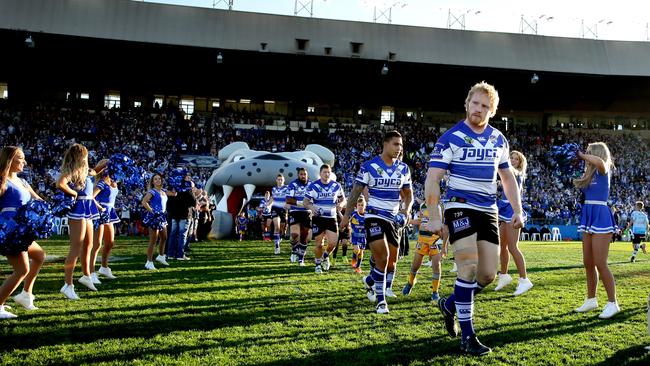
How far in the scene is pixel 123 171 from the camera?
8547 millimetres

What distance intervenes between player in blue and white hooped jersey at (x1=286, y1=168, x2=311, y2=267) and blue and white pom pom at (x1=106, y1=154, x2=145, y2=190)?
14.3 feet

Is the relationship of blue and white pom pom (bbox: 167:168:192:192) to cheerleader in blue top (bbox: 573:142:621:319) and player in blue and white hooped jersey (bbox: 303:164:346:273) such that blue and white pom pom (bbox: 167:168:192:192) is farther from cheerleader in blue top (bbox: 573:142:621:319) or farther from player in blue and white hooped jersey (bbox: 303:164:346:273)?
cheerleader in blue top (bbox: 573:142:621:319)

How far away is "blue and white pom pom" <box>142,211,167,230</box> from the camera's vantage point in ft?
37.3

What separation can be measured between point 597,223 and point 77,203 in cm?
666

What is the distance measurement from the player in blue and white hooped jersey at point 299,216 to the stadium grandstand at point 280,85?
20.5m

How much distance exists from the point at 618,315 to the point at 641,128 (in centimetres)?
5197

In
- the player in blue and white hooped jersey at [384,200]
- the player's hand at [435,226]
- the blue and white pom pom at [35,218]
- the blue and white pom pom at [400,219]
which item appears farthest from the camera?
the blue and white pom pom at [400,219]

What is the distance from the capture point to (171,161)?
34.9m

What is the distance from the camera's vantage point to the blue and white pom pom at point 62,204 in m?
7.50

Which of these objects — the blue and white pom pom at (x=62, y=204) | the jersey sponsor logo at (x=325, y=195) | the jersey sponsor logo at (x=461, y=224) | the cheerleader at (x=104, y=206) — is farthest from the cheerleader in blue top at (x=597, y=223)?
the cheerleader at (x=104, y=206)

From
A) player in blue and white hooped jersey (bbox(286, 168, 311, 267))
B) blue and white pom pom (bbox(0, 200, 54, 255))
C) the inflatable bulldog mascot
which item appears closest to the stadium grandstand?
the inflatable bulldog mascot

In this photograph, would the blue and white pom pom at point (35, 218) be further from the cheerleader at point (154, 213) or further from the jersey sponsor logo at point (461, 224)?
the cheerleader at point (154, 213)

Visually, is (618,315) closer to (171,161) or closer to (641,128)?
(171,161)

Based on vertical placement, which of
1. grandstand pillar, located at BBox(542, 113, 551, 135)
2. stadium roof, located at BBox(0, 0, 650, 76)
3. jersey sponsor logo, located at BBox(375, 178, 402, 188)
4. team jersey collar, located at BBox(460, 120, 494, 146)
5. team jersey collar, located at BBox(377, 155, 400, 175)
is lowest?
jersey sponsor logo, located at BBox(375, 178, 402, 188)
